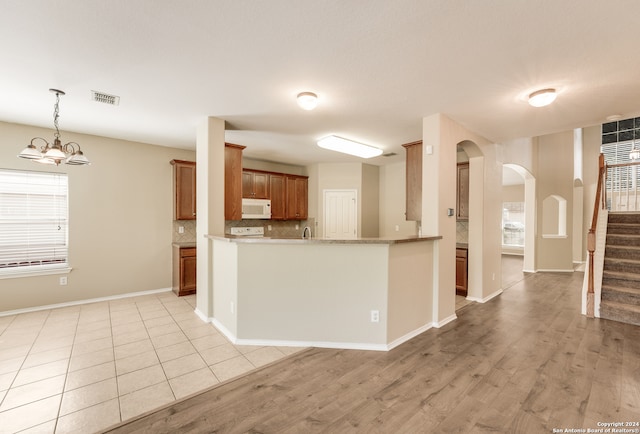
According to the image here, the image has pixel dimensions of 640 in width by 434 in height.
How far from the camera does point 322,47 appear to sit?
207 cm

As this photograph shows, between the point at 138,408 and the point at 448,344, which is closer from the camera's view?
the point at 138,408

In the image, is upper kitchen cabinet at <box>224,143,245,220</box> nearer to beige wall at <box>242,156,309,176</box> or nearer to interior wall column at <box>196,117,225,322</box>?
interior wall column at <box>196,117,225,322</box>

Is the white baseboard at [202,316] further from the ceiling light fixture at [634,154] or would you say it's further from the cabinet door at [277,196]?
the ceiling light fixture at [634,154]

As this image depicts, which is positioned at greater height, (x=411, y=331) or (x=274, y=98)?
(x=274, y=98)

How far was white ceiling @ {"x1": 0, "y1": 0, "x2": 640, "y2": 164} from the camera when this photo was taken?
67.7 inches

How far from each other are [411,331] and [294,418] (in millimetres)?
1778

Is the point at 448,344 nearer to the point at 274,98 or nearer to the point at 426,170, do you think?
the point at 426,170

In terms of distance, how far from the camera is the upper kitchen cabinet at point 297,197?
6395 mm

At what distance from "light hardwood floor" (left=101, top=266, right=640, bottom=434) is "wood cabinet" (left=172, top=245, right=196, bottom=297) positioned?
291cm

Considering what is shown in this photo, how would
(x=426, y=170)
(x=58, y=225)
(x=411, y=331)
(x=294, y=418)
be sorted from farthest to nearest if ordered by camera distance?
(x=58, y=225)
(x=426, y=170)
(x=411, y=331)
(x=294, y=418)

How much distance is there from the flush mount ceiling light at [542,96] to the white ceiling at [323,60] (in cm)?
11

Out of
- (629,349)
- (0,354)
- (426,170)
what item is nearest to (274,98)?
Result: (426,170)

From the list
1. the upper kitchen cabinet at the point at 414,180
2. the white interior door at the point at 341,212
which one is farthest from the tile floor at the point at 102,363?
the white interior door at the point at 341,212

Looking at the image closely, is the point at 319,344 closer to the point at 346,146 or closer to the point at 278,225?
the point at 346,146
